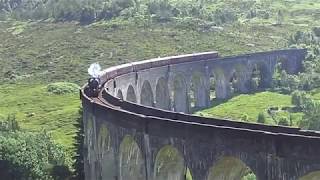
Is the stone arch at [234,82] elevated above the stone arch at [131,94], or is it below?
below

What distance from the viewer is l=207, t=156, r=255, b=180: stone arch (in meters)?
33.6

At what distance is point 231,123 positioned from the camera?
36562 millimetres

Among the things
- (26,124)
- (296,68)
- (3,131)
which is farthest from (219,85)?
(3,131)

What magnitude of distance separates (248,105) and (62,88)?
1185 inches

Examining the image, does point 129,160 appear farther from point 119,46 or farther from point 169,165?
point 119,46

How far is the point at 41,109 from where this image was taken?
88.6 m

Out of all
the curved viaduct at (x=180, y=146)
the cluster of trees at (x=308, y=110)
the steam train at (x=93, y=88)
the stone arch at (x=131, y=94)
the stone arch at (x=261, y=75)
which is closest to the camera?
the curved viaduct at (x=180, y=146)

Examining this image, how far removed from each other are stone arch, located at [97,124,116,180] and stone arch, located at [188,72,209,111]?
137ft

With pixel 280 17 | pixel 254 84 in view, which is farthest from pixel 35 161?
pixel 280 17

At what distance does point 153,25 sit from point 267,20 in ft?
94.4

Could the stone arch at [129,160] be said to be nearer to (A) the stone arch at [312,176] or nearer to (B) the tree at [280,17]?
(A) the stone arch at [312,176]

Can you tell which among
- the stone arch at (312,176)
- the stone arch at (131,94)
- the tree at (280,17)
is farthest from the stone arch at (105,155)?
the tree at (280,17)

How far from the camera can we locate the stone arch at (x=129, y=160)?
4045 cm

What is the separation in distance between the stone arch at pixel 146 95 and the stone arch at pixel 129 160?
109 ft
